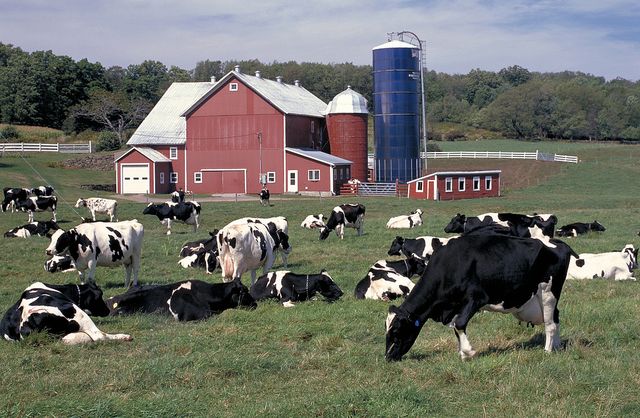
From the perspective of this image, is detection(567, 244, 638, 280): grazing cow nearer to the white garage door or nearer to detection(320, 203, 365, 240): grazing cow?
detection(320, 203, 365, 240): grazing cow

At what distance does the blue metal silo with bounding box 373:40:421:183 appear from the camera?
207 ft

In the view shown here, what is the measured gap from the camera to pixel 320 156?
6141 cm

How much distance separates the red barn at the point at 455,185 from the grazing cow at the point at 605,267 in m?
36.2

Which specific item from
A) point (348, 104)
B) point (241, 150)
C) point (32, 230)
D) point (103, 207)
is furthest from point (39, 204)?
point (348, 104)

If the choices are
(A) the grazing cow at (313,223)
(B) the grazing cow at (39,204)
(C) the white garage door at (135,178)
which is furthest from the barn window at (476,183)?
(B) the grazing cow at (39,204)

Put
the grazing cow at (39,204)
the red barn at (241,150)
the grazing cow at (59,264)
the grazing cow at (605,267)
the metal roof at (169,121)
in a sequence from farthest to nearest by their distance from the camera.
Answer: the metal roof at (169,121)
the red barn at (241,150)
the grazing cow at (39,204)
the grazing cow at (59,264)
the grazing cow at (605,267)

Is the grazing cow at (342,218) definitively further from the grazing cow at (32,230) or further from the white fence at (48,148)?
the white fence at (48,148)

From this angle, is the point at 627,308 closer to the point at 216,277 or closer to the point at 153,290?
the point at 153,290

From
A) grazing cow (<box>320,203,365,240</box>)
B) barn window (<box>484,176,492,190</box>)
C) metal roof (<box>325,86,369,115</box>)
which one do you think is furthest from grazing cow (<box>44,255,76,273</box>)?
metal roof (<box>325,86,369,115</box>)

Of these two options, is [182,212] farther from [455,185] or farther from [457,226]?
[455,185]

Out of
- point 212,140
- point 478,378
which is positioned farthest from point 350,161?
point 478,378

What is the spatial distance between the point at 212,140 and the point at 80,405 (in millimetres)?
55282

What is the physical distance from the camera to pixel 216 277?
1791cm

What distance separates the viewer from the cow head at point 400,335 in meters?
9.14
